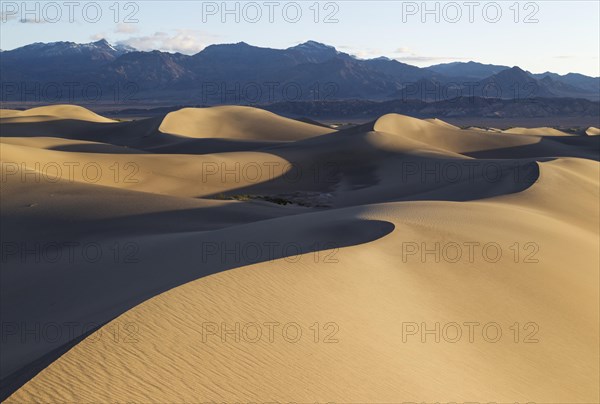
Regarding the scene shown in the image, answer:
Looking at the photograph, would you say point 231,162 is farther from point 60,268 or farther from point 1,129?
point 1,129

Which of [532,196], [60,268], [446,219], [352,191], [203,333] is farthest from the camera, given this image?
[352,191]

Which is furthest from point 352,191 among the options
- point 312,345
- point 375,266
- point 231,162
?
point 312,345

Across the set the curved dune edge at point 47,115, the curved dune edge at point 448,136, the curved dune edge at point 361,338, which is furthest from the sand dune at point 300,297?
the curved dune edge at point 47,115

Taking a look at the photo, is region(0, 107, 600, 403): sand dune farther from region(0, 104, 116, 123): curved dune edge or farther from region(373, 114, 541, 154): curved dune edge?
region(0, 104, 116, 123): curved dune edge

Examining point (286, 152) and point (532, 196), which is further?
point (286, 152)

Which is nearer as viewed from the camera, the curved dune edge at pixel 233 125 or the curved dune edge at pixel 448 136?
the curved dune edge at pixel 448 136

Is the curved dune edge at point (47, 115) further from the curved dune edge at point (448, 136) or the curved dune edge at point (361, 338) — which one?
the curved dune edge at point (361, 338)

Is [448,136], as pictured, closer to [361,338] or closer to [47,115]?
[47,115]
